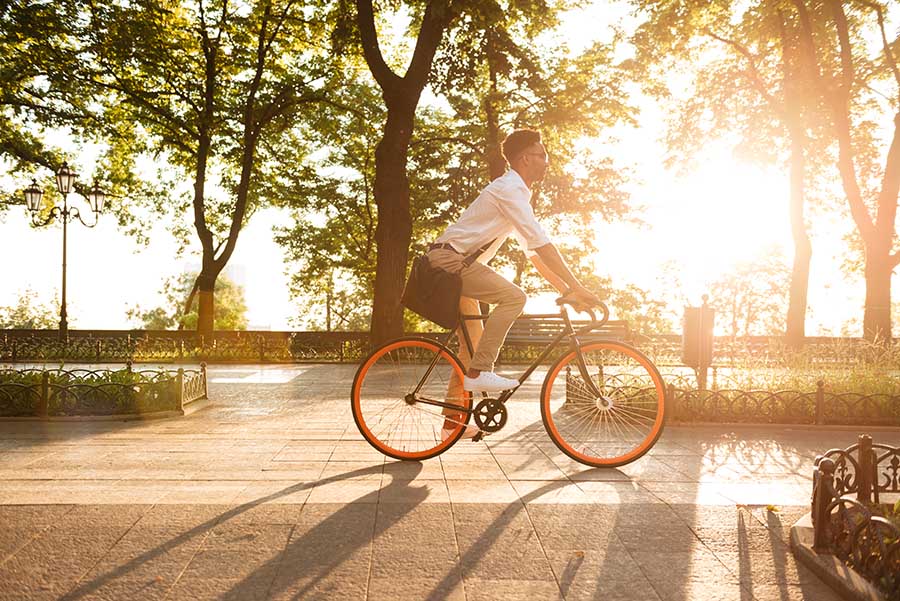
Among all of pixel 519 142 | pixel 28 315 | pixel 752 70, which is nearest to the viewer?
pixel 519 142

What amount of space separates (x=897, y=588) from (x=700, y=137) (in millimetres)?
25875

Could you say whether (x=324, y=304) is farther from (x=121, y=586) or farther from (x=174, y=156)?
(x=121, y=586)

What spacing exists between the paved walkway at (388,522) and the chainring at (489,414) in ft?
1.02

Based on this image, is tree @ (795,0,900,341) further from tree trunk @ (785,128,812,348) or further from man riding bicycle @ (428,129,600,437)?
man riding bicycle @ (428,129,600,437)

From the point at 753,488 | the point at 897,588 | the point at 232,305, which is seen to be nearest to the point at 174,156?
the point at 753,488

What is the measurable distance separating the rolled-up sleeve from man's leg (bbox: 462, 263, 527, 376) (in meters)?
0.34

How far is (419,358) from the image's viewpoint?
212 inches

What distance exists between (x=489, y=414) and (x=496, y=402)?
9cm

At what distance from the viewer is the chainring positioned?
5.17 meters

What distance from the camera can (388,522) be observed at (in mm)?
3809

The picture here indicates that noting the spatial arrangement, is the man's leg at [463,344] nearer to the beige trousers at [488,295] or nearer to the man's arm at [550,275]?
the beige trousers at [488,295]

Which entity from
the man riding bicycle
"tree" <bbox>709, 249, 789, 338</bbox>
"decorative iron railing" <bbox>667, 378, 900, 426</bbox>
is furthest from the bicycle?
"tree" <bbox>709, 249, 789, 338</bbox>

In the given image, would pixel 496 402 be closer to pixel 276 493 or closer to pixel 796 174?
pixel 276 493

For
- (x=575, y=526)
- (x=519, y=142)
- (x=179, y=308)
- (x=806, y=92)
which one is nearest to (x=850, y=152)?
(x=806, y=92)
